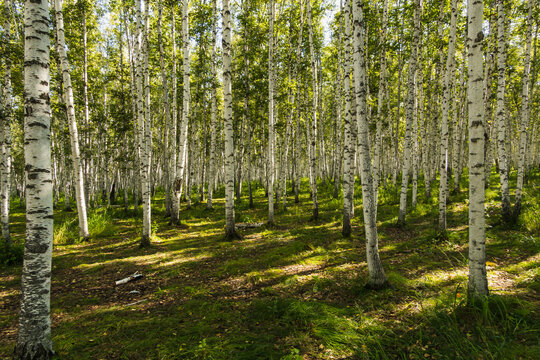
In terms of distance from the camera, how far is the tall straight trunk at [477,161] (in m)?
3.83

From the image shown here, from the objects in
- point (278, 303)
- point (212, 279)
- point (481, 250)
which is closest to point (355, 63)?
point (481, 250)

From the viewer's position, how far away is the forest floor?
10.7 feet

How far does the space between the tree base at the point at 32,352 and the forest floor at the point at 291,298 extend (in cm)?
22

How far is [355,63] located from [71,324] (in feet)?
21.8

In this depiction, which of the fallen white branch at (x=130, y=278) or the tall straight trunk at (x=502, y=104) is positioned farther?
the tall straight trunk at (x=502, y=104)

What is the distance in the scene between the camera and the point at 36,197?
3.10m

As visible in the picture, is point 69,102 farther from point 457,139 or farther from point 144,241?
point 457,139

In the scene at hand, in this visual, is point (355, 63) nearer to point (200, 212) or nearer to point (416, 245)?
point (416, 245)

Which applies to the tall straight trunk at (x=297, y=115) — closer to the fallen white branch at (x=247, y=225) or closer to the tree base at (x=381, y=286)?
the fallen white branch at (x=247, y=225)

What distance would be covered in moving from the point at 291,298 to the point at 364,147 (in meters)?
3.09

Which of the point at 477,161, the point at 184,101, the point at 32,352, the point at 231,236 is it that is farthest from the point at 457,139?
the point at 32,352

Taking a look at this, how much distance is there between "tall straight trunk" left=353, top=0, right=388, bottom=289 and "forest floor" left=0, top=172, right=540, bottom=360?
18.5 inches

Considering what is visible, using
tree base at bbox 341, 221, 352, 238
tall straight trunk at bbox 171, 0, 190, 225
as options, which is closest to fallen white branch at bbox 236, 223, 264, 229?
tall straight trunk at bbox 171, 0, 190, 225

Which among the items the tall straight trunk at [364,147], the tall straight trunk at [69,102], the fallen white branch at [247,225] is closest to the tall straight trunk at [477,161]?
the tall straight trunk at [364,147]
